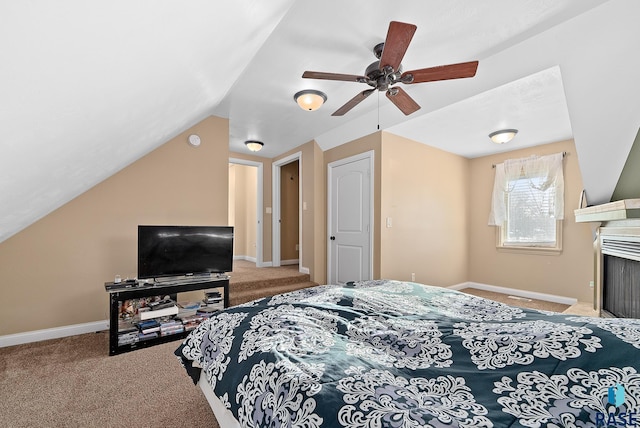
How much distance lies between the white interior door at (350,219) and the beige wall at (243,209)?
2.50 m

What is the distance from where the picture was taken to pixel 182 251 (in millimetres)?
2904

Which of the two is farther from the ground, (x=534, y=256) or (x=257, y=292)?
(x=534, y=256)

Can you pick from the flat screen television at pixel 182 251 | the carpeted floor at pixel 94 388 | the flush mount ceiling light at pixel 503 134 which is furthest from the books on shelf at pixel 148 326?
the flush mount ceiling light at pixel 503 134

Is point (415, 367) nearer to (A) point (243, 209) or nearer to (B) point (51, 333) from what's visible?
(B) point (51, 333)

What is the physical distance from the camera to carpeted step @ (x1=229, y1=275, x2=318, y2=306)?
3504 mm

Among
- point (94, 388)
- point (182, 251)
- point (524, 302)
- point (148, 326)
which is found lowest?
point (524, 302)

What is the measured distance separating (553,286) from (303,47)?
15.9ft

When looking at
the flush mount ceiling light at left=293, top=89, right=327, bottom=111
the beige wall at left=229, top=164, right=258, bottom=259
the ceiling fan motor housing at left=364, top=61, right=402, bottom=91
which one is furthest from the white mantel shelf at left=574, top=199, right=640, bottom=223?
the beige wall at left=229, top=164, right=258, bottom=259

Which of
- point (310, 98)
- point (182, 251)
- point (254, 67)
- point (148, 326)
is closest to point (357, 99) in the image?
point (310, 98)

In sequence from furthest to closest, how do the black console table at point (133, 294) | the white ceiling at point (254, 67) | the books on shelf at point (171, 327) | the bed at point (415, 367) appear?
the books on shelf at point (171, 327) < the black console table at point (133, 294) < the white ceiling at point (254, 67) < the bed at point (415, 367)

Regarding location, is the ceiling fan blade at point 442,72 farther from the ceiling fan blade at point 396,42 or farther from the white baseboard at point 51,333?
the white baseboard at point 51,333

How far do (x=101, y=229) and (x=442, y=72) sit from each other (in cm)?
359

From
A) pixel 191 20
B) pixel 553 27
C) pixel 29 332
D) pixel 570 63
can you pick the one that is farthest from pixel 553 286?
pixel 29 332

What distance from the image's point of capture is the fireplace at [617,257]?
6.12 feet
